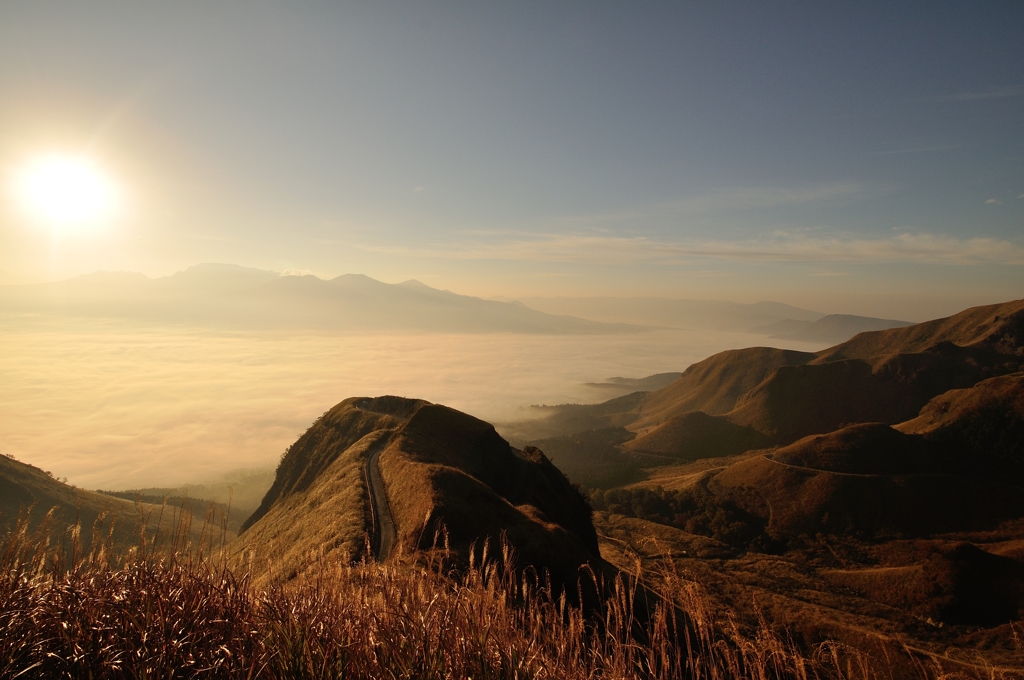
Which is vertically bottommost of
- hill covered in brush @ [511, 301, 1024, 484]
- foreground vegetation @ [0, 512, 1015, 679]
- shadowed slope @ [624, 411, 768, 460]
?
shadowed slope @ [624, 411, 768, 460]

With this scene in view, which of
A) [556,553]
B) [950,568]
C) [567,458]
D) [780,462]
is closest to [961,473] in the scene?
[780,462]

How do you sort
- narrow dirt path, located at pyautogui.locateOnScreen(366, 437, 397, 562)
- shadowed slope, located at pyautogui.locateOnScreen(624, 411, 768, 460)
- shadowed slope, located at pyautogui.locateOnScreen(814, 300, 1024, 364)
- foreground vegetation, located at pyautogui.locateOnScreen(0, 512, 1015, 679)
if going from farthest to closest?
shadowed slope, located at pyautogui.locateOnScreen(814, 300, 1024, 364) < shadowed slope, located at pyautogui.locateOnScreen(624, 411, 768, 460) < narrow dirt path, located at pyautogui.locateOnScreen(366, 437, 397, 562) < foreground vegetation, located at pyautogui.locateOnScreen(0, 512, 1015, 679)

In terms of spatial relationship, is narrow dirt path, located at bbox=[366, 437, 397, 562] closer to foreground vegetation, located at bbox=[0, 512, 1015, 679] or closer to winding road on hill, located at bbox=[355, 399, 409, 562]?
winding road on hill, located at bbox=[355, 399, 409, 562]

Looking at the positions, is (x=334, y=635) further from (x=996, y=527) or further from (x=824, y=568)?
(x=996, y=527)

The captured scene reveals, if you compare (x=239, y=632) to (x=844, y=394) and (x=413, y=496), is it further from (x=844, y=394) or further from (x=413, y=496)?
(x=844, y=394)

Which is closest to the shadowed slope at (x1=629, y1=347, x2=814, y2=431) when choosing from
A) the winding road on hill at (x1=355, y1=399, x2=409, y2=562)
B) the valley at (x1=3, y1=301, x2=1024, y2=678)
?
the valley at (x1=3, y1=301, x2=1024, y2=678)

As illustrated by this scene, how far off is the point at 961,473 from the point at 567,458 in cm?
7897

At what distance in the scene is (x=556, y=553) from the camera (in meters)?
26.2

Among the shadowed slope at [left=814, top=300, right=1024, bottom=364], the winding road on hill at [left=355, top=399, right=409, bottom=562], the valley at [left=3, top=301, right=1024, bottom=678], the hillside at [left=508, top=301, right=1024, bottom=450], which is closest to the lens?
the winding road on hill at [left=355, top=399, right=409, bottom=562]

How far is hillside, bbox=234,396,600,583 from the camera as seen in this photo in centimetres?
2505

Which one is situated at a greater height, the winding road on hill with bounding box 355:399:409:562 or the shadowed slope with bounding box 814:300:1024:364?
the shadowed slope with bounding box 814:300:1024:364

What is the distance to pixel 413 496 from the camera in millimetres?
29812

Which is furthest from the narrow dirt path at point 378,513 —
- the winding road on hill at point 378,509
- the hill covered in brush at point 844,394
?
the hill covered in brush at point 844,394

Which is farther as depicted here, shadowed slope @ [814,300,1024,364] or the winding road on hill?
shadowed slope @ [814,300,1024,364]
